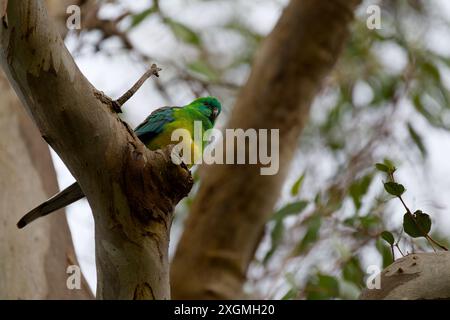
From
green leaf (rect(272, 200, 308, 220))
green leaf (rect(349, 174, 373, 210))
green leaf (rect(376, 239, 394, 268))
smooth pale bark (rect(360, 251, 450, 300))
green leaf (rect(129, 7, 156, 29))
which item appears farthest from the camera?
green leaf (rect(129, 7, 156, 29))

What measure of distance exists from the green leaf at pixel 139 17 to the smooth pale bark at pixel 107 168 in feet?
7.29

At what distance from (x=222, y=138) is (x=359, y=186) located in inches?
29.3

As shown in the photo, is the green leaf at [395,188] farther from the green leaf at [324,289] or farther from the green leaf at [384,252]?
the green leaf at [324,289]

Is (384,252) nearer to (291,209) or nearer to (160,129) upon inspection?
(291,209)

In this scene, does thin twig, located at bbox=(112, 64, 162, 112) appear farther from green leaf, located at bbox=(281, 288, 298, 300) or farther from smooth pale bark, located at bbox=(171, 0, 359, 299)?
smooth pale bark, located at bbox=(171, 0, 359, 299)

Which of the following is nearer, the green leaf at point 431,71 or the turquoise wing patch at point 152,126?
the turquoise wing patch at point 152,126

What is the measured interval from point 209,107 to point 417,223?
125 cm

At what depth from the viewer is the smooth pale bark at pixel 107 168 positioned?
161 centimetres

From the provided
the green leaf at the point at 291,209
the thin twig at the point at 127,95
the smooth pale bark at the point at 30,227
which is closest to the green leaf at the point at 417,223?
the thin twig at the point at 127,95

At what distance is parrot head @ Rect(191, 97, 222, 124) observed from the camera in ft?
9.29

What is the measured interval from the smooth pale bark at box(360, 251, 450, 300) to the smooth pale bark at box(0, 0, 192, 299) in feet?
1.59

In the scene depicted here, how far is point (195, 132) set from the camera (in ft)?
8.74

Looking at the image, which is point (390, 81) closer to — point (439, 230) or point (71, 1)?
point (439, 230)

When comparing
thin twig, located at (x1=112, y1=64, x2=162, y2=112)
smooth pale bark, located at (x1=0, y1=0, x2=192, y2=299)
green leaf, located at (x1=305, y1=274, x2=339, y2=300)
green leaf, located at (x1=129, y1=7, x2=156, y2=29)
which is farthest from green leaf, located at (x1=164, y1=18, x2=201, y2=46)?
smooth pale bark, located at (x1=0, y1=0, x2=192, y2=299)
